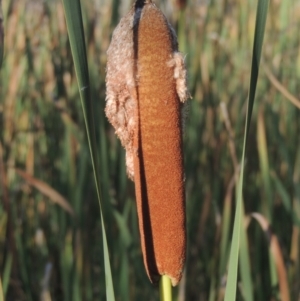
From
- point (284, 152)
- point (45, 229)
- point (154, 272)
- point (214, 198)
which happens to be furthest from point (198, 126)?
point (154, 272)

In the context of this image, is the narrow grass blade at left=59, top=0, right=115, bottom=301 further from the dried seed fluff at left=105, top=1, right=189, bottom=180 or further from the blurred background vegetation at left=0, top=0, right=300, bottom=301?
the blurred background vegetation at left=0, top=0, right=300, bottom=301

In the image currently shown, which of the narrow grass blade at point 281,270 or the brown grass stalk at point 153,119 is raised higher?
the brown grass stalk at point 153,119

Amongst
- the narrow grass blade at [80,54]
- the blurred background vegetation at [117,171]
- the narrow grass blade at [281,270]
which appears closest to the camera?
the narrow grass blade at [80,54]

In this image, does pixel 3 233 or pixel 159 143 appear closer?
pixel 159 143

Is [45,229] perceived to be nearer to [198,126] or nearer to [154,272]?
[198,126]

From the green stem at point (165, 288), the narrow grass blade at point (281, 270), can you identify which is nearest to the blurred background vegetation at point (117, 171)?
the narrow grass blade at point (281, 270)

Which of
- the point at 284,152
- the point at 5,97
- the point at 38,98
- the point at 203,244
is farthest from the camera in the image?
the point at 5,97

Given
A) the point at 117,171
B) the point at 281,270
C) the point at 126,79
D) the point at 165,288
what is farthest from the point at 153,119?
the point at 117,171

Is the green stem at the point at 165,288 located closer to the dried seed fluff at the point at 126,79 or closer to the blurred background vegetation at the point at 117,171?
the dried seed fluff at the point at 126,79

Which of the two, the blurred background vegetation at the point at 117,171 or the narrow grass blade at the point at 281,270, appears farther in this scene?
the blurred background vegetation at the point at 117,171
